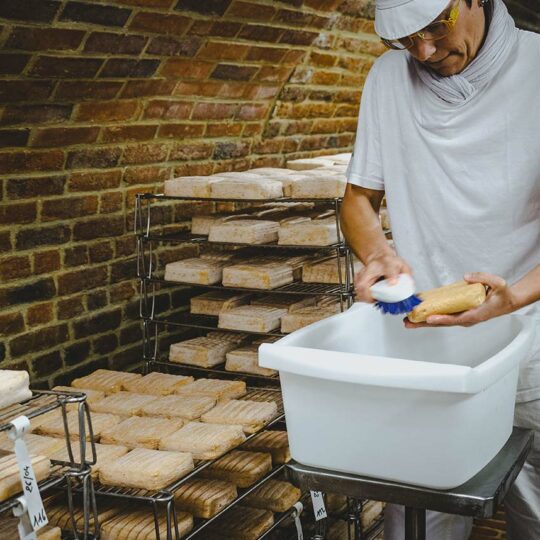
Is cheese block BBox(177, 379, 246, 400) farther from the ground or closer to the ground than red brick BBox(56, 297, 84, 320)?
closer to the ground

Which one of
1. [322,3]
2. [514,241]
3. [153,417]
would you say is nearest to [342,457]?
[514,241]

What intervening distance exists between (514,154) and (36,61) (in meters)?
1.63

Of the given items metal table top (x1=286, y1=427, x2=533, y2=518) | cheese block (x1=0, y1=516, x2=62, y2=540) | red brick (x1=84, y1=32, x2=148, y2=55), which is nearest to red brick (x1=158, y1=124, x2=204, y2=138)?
red brick (x1=84, y1=32, x2=148, y2=55)

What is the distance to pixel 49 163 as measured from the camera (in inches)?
124

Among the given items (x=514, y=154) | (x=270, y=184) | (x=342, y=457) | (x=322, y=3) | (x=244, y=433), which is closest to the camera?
(x=342, y=457)

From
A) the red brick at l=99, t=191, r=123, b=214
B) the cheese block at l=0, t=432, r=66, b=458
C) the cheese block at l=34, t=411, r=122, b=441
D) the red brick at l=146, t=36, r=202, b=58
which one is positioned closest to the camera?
the cheese block at l=0, t=432, r=66, b=458

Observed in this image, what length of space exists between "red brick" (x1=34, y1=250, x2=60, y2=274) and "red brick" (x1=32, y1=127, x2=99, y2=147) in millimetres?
420

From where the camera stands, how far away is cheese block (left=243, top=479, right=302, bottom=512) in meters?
3.04

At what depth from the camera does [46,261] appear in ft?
10.5

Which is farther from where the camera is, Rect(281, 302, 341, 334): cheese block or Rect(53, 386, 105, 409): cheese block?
Rect(281, 302, 341, 334): cheese block

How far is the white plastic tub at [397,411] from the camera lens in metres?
1.51

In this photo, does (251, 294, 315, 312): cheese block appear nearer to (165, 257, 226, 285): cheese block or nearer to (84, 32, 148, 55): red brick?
(165, 257, 226, 285): cheese block

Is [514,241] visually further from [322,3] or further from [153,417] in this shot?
[322,3]

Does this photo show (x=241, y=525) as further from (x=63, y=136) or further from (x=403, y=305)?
(x=63, y=136)
